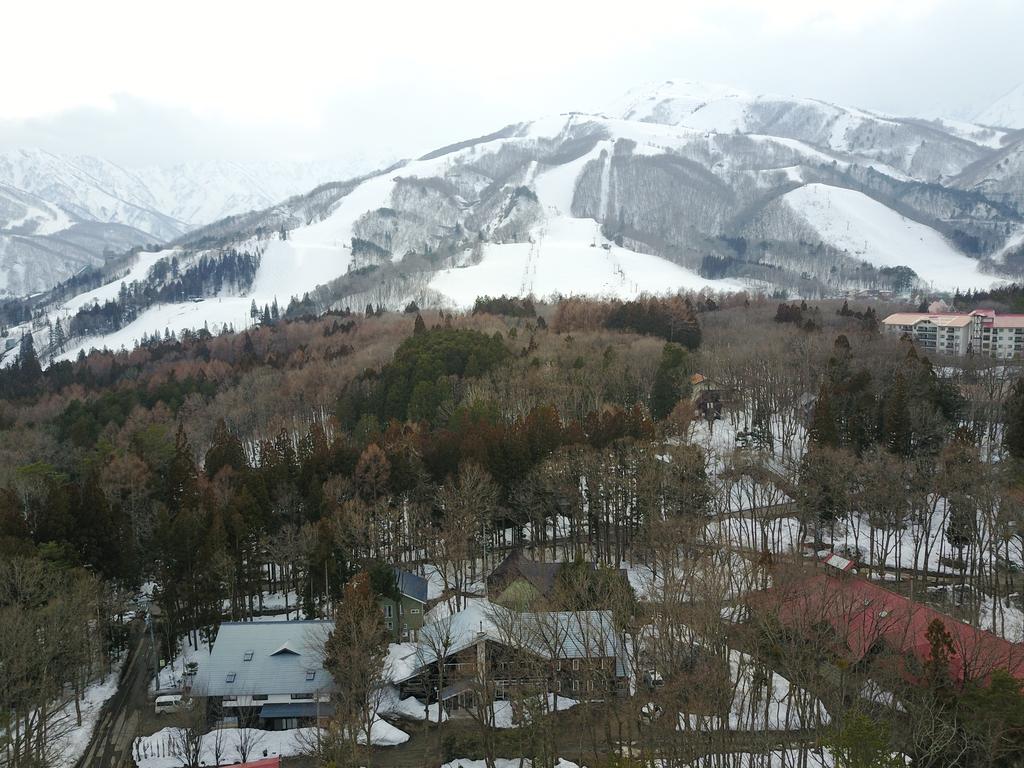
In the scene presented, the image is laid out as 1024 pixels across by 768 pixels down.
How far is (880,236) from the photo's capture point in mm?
165000

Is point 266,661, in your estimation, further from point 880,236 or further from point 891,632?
point 880,236

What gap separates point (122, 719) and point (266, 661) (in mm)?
4667

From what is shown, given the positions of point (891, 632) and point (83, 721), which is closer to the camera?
point (891, 632)

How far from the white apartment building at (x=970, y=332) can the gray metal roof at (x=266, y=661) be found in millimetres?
58566

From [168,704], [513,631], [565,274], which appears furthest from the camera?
[565,274]

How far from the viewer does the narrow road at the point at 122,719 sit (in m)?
21.2

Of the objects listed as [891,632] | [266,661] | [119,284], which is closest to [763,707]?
[891,632]

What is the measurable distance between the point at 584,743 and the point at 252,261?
5678 inches

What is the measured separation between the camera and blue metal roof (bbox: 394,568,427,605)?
2748 cm

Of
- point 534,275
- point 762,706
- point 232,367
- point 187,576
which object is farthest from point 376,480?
point 534,275

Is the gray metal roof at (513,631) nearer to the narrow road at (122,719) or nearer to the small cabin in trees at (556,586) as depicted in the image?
the small cabin in trees at (556,586)

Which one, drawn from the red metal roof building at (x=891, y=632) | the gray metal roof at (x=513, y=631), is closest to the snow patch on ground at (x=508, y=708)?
the gray metal roof at (x=513, y=631)

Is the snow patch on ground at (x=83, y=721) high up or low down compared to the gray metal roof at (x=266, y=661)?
down

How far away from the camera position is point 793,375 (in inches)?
1893
